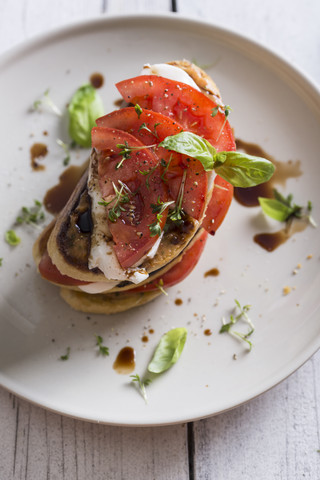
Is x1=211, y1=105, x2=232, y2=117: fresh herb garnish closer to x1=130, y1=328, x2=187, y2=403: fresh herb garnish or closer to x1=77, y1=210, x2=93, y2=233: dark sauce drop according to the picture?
x1=77, y1=210, x2=93, y2=233: dark sauce drop

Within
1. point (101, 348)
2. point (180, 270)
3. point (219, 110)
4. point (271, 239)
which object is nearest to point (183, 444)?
point (101, 348)

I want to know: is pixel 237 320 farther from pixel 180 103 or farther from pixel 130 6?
pixel 130 6

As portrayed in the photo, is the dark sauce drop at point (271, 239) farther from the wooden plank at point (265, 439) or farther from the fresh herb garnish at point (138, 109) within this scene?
the fresh herb garnish at point (138, 109)

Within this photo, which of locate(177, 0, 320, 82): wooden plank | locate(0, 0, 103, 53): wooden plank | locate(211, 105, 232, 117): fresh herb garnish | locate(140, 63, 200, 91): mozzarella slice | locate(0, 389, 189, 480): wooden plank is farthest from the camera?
locate(177, 0, 320, 82): wooden plank

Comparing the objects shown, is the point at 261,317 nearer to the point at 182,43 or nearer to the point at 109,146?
the point at 109,146

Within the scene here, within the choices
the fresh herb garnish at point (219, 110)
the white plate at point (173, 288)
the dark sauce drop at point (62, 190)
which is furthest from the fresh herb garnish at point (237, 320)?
the dark sauce drop at point (62, 190)

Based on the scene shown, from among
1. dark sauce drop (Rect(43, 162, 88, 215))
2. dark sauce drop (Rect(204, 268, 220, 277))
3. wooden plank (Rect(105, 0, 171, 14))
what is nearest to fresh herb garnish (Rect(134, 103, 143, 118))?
dark sauce drop (Rect(43, 162, 88, 215))
